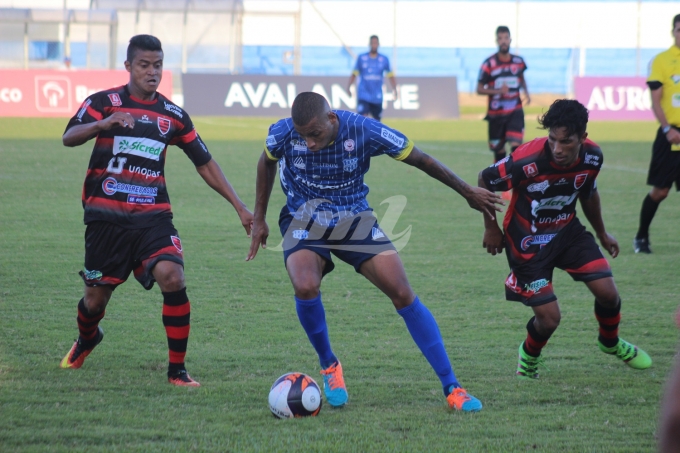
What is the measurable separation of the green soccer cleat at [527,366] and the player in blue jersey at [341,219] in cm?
70

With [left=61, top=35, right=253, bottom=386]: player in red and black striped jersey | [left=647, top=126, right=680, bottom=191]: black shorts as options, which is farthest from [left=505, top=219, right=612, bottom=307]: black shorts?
[left=647, top=126, right=680, bottom=191]: black shorts

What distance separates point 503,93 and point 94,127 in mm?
9310

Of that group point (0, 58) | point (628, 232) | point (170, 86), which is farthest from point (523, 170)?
point (0, 58)

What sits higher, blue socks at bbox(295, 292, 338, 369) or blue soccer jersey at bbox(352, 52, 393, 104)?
blue soccer jersey at bbox(352, 52, 393, 104)

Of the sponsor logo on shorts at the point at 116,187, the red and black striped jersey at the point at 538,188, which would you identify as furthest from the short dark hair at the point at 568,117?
the sponsor logo on shorts at the point at 116,187

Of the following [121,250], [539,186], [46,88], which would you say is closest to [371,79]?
[46,88]

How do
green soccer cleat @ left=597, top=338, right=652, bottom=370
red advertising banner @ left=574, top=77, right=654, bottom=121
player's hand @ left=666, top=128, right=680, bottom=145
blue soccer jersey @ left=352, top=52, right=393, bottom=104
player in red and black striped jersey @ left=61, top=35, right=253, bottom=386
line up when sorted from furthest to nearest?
red advertising banner @ left=574, top=77, right=654, bottom=121
blue soccer jersey @ left=352, top=52, right=393, bottom=104
player's hand @ left=666, top=128, right=680, bottom=145
green soccer cleat @ left=597, top=338, right=652, bottom=370
player in red and black striped jersey @ left=61, top=35, right=253, bottom=386

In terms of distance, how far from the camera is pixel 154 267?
455cm

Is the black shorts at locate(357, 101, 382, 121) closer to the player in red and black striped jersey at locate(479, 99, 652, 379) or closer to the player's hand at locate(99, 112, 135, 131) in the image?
the player in red and black striped jersey at locate(479, 99, 652, 379)

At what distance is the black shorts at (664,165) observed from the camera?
8102 mm

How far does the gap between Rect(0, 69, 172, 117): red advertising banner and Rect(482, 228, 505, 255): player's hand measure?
2112cm

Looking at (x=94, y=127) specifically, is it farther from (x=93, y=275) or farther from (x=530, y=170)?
(x=530, y=170)

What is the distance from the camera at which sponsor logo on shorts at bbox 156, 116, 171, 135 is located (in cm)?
473

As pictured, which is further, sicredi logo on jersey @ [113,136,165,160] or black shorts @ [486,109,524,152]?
black shorts @ [486,109,524,152]
